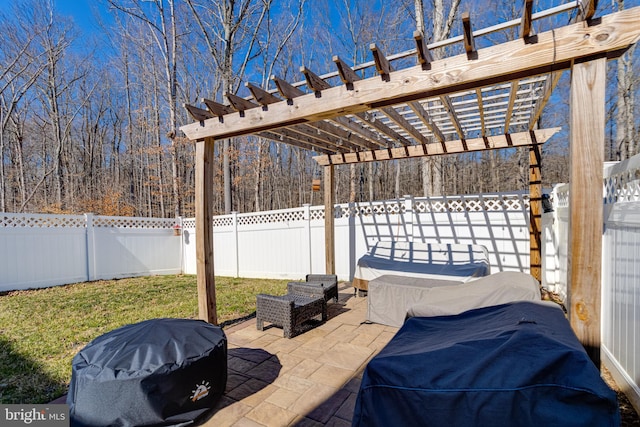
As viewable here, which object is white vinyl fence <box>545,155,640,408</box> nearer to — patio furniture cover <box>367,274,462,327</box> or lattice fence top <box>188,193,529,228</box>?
patio furniture cover <box>367,274,462,327</box>

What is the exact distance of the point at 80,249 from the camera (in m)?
7.20

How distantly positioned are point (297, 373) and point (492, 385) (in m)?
1.90

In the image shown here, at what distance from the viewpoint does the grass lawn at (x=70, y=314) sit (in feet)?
9.41

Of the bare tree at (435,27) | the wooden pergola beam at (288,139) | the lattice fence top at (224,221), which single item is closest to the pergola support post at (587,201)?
the wooden pergola beam at (288,139)

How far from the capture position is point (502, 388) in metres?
1.23

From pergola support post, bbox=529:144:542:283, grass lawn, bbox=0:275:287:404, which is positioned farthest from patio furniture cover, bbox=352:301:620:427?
pergola support post, bbox=529:144:542:283

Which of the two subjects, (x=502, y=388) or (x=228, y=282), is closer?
(x=502, y=388)

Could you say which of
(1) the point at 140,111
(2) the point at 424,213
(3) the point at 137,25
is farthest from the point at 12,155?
(2) the point at 424,213

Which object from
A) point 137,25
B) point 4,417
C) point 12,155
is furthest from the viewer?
point 12,155

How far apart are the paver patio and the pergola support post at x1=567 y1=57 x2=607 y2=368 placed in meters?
1.63

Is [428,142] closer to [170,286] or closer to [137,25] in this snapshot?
[170,286]

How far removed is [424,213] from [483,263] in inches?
66.0

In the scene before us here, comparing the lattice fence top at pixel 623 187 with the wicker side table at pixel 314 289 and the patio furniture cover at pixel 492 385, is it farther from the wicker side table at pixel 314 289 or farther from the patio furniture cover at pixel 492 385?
the wicker side table at pixel 314 289

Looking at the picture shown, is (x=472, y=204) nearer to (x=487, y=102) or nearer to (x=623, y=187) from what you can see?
(x=487, y=102)
